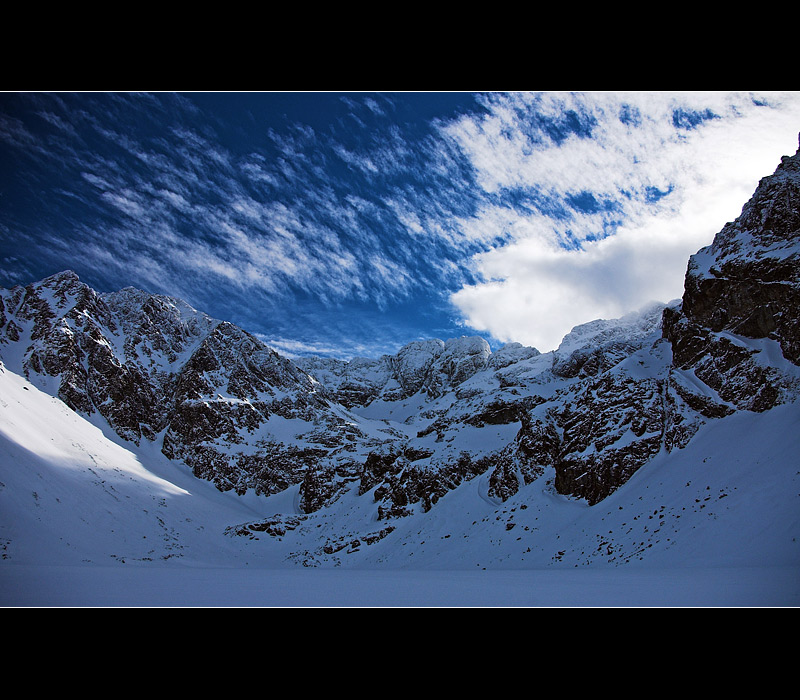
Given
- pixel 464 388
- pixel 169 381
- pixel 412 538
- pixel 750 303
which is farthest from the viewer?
pixel 169 381

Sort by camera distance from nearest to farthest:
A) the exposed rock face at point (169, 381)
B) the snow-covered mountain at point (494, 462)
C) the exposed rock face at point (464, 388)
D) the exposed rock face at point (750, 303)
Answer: the snow-covered mountain at point (494, 462)
the exposed rock face at point (750, 303)
the exposed rock face at point (464, 388)
the exposed rock face at point (169, 381)

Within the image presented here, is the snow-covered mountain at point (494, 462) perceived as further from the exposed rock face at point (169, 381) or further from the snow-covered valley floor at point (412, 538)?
the exposed rock face at point (169, 381)

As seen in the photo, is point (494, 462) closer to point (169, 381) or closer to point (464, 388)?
point (464, 388)

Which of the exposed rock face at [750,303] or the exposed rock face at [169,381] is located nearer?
the exposed rock face at [750,303]

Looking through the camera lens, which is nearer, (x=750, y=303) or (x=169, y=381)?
(x=750, y=303)

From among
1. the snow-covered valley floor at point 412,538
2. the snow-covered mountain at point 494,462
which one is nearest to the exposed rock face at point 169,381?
the snow-covered mountain at point 494,462

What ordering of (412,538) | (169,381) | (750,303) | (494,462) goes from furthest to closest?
(169,381), (494,462), (412,538), (750,303)

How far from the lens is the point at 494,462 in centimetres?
6750

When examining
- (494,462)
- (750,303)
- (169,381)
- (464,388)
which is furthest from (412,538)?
(169,381)

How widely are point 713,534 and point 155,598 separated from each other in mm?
28820

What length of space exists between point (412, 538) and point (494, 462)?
1897 centimetres

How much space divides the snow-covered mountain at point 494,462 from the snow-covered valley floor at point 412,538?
31cm

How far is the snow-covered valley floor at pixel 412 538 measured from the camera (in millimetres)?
11805
